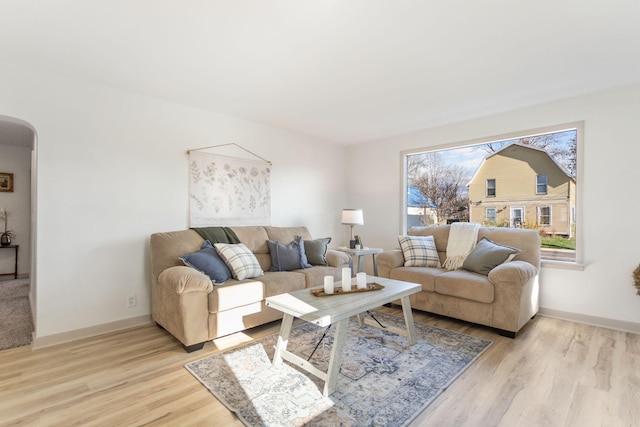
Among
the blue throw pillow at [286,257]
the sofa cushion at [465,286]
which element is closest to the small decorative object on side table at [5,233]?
the blue throw pillow at [286,257]

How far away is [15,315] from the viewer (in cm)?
337

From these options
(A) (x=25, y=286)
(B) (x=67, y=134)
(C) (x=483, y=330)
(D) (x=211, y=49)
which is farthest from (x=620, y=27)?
(A) (x=25, y=286)

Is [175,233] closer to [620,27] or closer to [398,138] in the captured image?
[398,138]

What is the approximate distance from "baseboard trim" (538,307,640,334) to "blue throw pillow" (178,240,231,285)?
11.4ft

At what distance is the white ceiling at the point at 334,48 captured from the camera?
190cm

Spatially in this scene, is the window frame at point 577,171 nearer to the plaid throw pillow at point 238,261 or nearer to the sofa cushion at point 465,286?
the sofa cushion at point 465,286

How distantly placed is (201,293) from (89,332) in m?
1.27

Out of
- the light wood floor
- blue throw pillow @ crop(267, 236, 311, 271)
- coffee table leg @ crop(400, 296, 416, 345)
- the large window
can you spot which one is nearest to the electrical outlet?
the light wood floor

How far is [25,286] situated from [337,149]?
17.2ft

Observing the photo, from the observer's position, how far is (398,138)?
482 cm

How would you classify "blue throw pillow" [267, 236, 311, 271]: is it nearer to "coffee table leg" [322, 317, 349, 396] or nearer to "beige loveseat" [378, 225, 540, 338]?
"beige loveseat" [378, 225, 540, 338]

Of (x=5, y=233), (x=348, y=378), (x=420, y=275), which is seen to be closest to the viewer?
(x=348, y=378)

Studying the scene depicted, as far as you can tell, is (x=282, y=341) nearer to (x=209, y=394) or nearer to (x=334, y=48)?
(x=209, y=394)

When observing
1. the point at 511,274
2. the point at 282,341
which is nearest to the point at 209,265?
the point at 282,341
